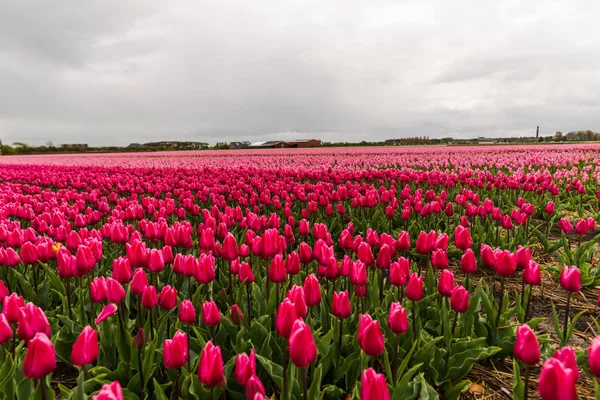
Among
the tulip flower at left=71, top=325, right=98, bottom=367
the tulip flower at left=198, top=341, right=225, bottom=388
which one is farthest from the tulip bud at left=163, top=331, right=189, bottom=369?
the tulip flower at left=71, top=325, right=98, bottom=367

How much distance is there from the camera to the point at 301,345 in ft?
5.17

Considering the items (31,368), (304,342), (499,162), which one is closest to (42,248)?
(31,368)

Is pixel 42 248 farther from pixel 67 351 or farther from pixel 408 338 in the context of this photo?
pixel 408 338

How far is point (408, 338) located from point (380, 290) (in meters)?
0.62

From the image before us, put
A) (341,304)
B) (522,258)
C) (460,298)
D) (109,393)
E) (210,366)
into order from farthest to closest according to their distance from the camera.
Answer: (522,258), (460,298), (341,304), (210,366), (109,393)

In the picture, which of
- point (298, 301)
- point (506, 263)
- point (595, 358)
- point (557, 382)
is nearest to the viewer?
point (557, 382)

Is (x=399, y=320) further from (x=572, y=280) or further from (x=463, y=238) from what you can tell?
(x=463, y=238)

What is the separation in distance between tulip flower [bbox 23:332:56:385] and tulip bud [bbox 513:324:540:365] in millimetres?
2010

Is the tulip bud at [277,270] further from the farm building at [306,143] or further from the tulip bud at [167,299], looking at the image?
the farm building at [306,143]

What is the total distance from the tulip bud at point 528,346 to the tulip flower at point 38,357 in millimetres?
2010

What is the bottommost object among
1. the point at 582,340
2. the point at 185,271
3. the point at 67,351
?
the point at 582,340

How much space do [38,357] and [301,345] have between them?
107 cm

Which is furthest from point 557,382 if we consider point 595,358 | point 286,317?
point 286,317

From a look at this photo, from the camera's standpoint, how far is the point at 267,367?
88.0 inches
